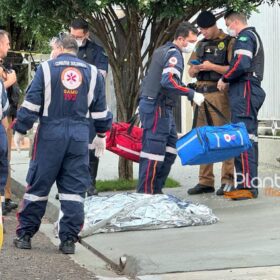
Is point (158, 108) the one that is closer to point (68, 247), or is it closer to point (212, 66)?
point (212, 66)

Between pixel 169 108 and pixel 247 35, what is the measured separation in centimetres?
117

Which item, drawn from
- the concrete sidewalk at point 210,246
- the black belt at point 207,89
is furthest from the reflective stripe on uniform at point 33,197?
the black belt at point 207,89

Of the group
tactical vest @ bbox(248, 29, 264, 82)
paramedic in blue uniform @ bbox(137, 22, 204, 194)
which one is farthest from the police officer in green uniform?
paramedic in blue uniform @ bbox(137, 22, 204, 194)

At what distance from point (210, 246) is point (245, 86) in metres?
2.39

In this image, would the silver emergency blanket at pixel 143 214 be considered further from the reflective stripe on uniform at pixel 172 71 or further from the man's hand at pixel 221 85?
the man's hand at pixel 221 85

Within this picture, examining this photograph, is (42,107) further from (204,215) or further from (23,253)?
(204,215)

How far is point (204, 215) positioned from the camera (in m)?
7.30

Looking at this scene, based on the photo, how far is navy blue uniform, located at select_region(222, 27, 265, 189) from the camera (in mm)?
7879

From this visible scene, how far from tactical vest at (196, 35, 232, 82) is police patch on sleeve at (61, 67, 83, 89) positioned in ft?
8.14

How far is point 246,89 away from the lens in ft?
26.4

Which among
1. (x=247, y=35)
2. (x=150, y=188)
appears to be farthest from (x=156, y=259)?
(x=247, y=35)

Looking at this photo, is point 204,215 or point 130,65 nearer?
point 204,215

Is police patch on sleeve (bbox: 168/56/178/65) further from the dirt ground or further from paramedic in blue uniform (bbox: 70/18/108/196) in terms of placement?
the dirt ground

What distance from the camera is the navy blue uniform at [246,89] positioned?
7.88m
